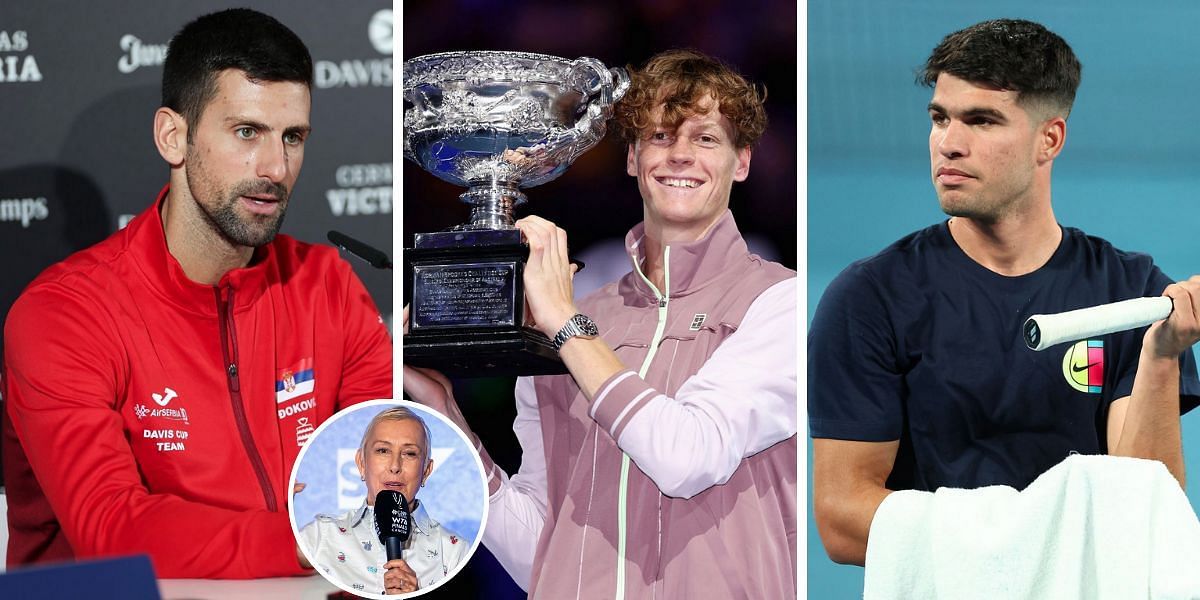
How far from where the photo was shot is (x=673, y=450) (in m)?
2.67

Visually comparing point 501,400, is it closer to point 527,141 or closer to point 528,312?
point 528,312

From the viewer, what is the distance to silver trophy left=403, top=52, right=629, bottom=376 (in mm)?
2756

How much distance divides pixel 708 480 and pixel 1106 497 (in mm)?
788

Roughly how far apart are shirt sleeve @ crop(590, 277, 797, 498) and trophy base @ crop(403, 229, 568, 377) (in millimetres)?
207

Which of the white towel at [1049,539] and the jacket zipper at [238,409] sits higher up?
the jacket zipper at [238,409]

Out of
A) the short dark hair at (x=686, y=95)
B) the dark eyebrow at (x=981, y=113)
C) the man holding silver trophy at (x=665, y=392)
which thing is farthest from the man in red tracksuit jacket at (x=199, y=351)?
the dark eyebrow at (x=981, y=113)

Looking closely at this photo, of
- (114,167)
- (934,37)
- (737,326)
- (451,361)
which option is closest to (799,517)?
(737,326)

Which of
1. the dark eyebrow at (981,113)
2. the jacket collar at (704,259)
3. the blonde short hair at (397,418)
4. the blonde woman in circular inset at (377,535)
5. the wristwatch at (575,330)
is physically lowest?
the blonde woman in circular inset at (377,535)

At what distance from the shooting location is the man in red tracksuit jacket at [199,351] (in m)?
2.70

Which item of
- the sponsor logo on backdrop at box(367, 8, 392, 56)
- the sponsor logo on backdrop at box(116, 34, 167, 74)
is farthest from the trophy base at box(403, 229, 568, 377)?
the sponsor logo on backdrop at box(116, 34, 167, 74)

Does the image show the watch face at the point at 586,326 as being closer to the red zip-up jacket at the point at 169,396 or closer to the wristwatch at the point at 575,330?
the wristwatch at the point at 575,330

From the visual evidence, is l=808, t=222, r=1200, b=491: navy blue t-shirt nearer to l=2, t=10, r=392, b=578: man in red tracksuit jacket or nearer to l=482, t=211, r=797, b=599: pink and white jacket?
l=482, t=211, r=797, b=599: pink and white jacket

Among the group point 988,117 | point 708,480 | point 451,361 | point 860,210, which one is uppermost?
point 988,117

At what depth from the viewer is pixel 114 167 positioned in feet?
9.43
